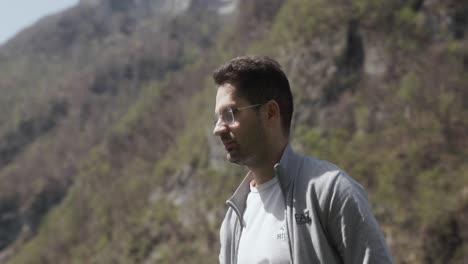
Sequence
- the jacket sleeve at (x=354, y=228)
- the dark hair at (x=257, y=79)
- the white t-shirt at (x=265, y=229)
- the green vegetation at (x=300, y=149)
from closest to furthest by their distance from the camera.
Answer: the jacket sleeve at (x=354, y=228)
the white t-shirt at (x=265, y=229)
the dark hair at (x=257, y=79)
the green vegetation at (x=300, y=149)

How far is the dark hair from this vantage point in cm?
208

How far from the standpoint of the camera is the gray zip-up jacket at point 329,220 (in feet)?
5.67

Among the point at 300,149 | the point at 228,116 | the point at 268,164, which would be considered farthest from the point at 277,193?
the point at 300,149

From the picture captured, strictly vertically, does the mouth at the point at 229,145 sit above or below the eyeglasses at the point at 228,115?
below

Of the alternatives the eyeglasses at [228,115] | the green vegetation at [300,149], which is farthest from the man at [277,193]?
the green vegetation at [300,149]

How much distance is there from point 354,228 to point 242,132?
0.63 meters

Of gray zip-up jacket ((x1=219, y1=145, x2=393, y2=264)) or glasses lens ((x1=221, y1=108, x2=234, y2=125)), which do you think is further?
glasses lens ((x1=221, y1=108, x2=234, y2=125))

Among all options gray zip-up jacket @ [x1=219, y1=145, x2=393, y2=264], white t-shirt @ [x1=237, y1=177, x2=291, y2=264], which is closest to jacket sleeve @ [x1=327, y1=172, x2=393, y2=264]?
gray zip-up jacket @ [x1=219, y1=145, x2=393, y2=264]

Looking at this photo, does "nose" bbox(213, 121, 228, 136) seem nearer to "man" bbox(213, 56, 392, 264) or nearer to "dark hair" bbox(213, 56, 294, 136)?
"man" bbox(213, 56, 392, 264)

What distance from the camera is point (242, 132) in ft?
6.88

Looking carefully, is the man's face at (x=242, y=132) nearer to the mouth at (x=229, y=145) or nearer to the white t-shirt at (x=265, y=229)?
the mouth at (x=229, y=145)

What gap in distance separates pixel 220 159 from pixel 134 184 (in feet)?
33.8

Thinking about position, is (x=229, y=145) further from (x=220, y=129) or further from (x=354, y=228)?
(x=354, y=228)

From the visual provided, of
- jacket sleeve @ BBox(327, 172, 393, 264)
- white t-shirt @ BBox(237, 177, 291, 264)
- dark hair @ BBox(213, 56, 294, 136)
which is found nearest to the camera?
jacket sleeve @ BBox(327, 172, 393, 264)
